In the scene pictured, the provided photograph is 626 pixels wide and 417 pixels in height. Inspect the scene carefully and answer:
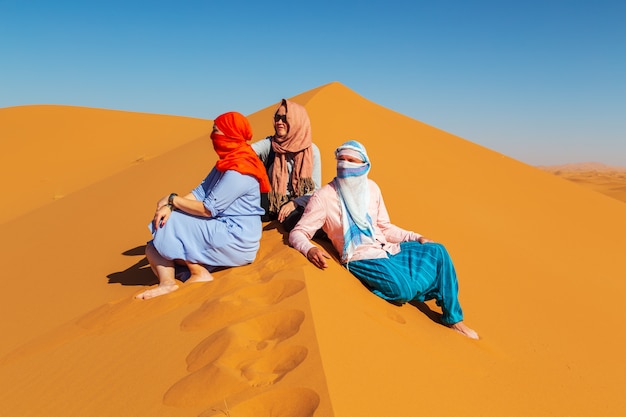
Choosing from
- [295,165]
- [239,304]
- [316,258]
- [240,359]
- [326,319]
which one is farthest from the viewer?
[295,165]

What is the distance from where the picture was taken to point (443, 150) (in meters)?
10.2

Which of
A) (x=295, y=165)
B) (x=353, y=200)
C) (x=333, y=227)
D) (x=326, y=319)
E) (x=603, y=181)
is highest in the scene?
(x=295, y=165)

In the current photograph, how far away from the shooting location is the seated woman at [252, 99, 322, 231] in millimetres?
4543

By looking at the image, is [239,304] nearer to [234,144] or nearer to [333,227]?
[333,227]

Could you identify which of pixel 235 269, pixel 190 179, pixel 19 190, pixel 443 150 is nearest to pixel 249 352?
pixel 235 269

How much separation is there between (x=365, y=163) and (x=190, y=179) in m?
5.32

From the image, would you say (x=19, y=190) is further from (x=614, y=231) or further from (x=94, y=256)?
(x=614, y=231)

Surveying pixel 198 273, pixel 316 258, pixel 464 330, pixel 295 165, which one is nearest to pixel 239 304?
pixel 316 258

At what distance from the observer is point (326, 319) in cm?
239

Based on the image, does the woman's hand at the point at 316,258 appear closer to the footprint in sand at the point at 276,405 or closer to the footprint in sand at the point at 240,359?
the footprint in sand at the point at 240,359

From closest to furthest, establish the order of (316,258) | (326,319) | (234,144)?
(326,319) < (316,258) < (234,144)

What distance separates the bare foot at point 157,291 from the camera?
3.34m

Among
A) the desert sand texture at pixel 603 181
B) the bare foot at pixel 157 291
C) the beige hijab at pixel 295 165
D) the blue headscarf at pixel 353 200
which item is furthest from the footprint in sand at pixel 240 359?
the desert sand texture at pixel 603 181

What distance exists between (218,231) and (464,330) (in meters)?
2.15
